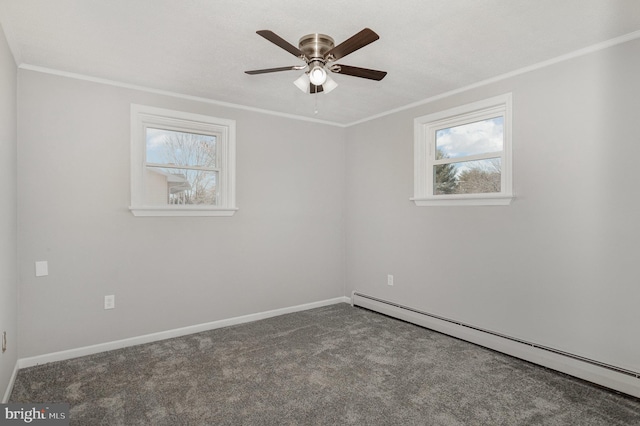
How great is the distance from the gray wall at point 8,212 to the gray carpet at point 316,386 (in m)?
0.28

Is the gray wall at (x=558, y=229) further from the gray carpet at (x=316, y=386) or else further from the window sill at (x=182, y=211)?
the window sill at (x=182, y=211)

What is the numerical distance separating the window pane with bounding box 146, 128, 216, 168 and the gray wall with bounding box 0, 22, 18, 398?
1.06 metres

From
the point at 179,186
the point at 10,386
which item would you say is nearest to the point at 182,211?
the point at 179,186

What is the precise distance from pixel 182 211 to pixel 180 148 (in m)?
0.66

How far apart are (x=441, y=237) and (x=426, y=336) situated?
3.28ft

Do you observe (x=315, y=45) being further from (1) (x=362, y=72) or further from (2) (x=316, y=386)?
(2) (x=316, y=386)

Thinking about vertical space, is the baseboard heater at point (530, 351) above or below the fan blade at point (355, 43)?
below

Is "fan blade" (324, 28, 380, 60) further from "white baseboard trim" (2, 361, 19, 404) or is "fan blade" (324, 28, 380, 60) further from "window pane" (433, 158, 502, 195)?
"white baseboard trim" (2, 361, 19, 404)

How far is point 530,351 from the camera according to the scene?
9.48 feet

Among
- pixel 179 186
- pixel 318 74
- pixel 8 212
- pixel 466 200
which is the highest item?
pixel 318 74

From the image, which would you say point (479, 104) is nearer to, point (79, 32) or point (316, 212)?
point (316, 212)

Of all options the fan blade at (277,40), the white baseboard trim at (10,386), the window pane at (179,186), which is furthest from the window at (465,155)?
the white baseboard trim at (10,386)

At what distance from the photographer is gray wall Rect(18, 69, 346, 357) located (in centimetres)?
286

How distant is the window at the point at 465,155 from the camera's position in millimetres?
3141
